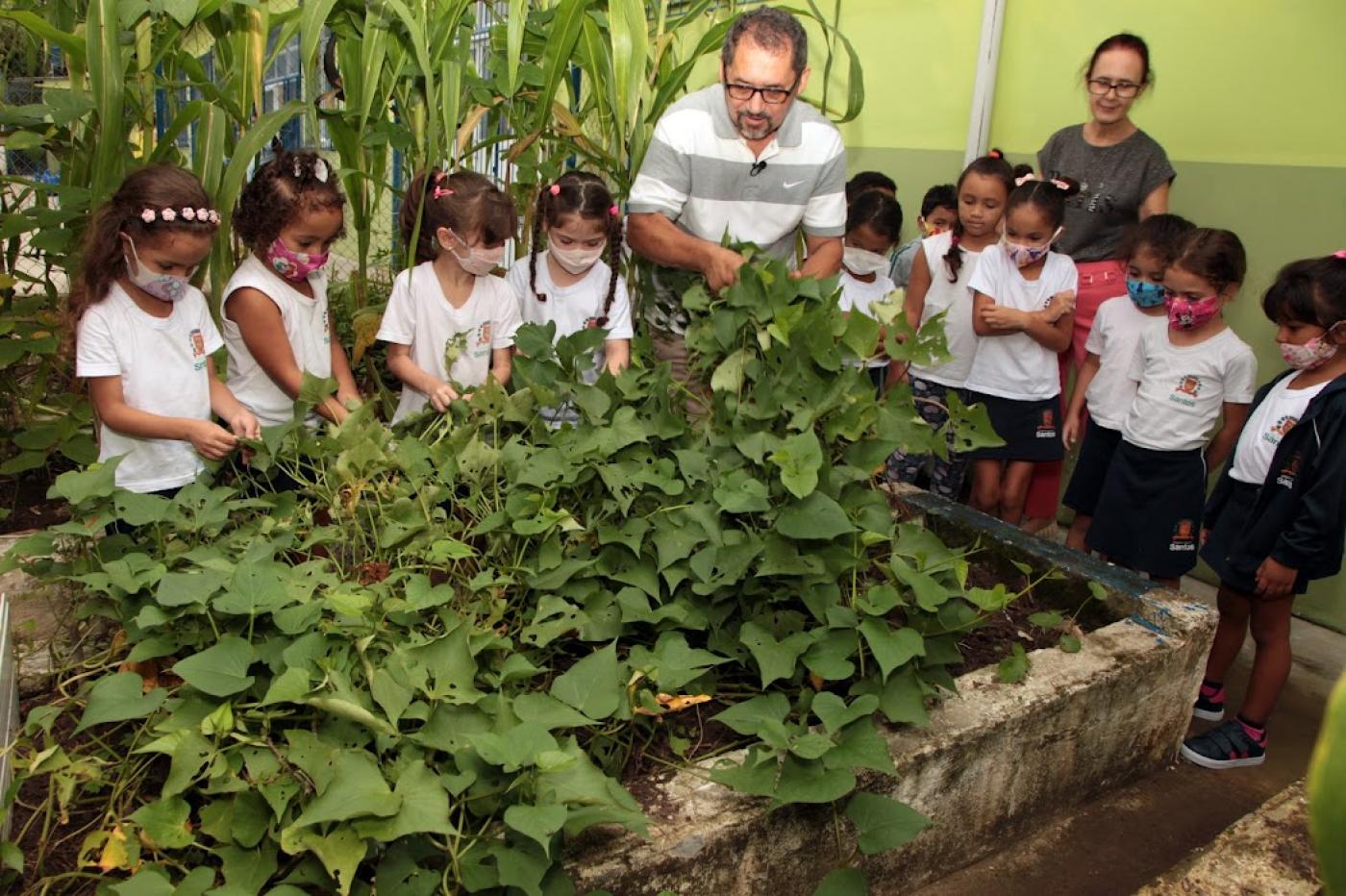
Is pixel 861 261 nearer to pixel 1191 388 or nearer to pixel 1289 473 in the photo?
pixel 1191 388

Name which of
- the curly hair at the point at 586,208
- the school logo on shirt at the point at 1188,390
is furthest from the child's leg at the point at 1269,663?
the curly hair at the point at 586,208

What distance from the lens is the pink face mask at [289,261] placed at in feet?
8.01

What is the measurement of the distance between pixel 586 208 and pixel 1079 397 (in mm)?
1691

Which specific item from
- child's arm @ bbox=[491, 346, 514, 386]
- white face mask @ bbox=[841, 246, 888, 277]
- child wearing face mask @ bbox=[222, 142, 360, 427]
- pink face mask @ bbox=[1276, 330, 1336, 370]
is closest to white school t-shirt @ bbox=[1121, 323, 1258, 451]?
pink face mask @ bbox=[1276, 330, 1336, 370]

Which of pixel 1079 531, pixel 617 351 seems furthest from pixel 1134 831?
pixel 617 351

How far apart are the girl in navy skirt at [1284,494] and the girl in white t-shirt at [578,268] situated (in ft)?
5.38

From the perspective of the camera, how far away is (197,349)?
7.45 feet

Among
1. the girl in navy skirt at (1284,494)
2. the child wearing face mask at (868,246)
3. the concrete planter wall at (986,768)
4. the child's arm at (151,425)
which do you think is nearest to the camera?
the concrete planter wall at (986,768)

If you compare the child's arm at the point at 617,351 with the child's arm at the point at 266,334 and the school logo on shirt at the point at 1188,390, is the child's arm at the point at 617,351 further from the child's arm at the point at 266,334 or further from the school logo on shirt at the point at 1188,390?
the school logo on shirt at the point at 1188,390

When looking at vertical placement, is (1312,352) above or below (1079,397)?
above

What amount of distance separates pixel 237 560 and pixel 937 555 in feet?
4.15

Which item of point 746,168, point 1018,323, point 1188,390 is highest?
point 746,168

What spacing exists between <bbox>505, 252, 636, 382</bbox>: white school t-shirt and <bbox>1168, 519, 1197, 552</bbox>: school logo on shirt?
1.64m

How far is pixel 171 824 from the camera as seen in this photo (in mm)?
1313
